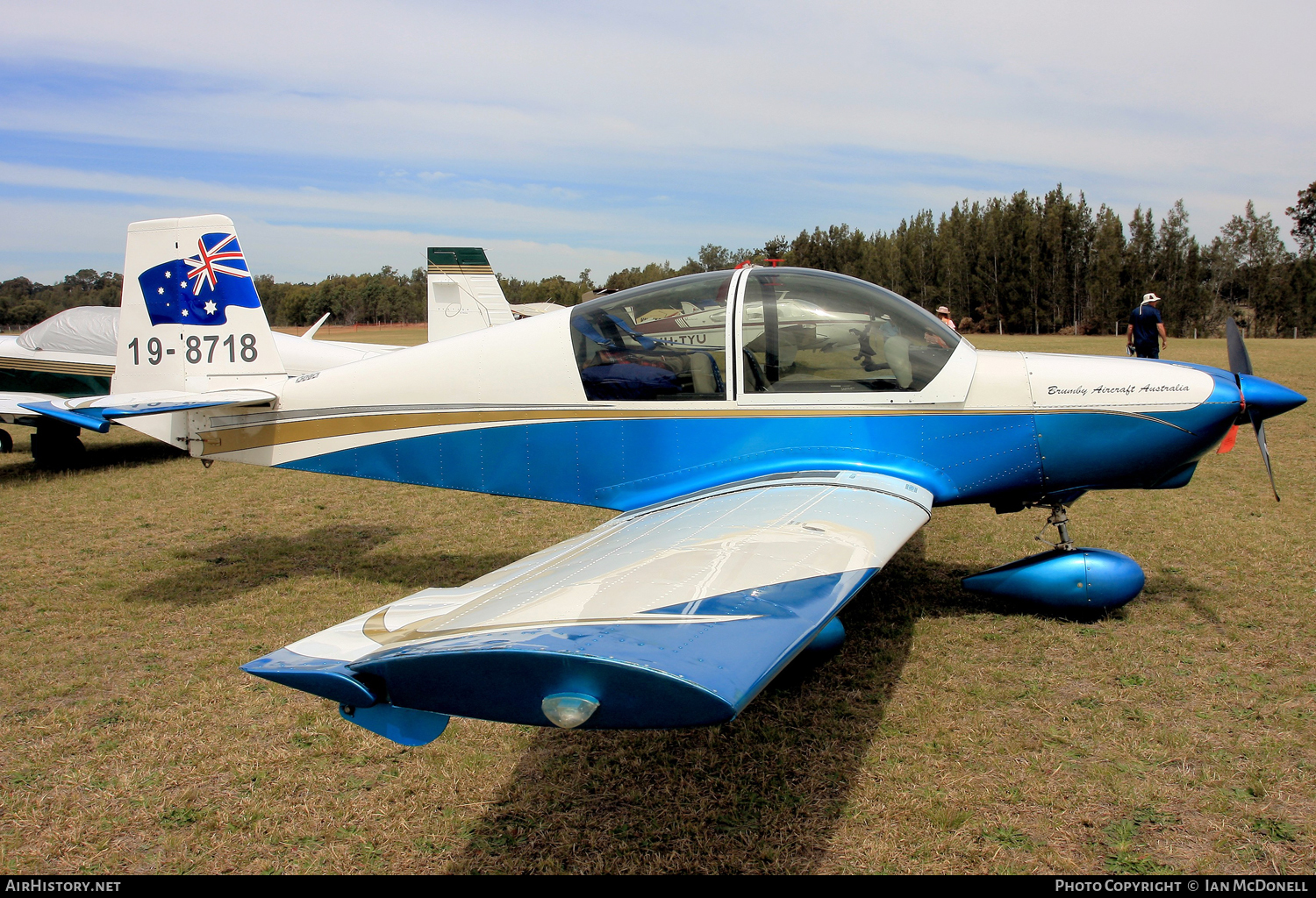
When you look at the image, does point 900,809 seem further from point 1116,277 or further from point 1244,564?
point 1116,277

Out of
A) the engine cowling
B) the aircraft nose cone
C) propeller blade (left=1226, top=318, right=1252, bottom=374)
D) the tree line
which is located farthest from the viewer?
the tree line

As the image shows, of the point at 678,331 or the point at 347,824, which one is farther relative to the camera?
the point at 678,331

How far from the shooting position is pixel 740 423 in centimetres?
443

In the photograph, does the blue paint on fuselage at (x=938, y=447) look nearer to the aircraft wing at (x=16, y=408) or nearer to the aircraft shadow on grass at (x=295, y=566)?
the aircraft shadow on grass at (x=295, y=566)

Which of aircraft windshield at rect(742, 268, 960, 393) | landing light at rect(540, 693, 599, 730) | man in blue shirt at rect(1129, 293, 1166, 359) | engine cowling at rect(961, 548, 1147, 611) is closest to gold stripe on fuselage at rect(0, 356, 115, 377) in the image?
aircraft windshield at rect(742, 268, 960, 393)

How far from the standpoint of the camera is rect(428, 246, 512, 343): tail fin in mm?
16777

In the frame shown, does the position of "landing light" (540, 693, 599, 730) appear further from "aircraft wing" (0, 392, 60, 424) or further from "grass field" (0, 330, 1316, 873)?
"aircraft wing" (0, 392, 60, 424)

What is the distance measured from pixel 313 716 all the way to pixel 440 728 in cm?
216

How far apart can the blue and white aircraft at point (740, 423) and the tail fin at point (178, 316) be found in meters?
0.04

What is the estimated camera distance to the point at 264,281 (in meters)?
104

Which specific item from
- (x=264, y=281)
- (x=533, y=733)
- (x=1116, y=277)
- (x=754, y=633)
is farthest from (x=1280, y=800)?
(x=264, y=281)

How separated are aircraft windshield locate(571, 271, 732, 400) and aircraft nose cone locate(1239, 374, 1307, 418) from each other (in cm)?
297

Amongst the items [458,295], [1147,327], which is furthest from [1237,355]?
[458,295]

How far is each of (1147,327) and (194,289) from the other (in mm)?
12868
